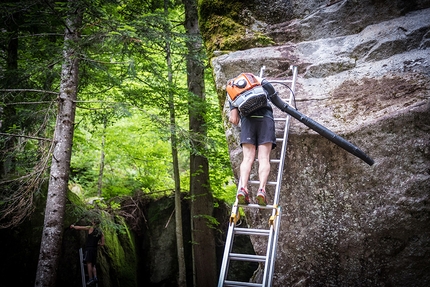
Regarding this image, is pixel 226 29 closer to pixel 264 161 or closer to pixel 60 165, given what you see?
pixel 264 161

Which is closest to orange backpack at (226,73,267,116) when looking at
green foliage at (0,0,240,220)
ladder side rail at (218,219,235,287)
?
ladder side rail at (218,219,235,287)

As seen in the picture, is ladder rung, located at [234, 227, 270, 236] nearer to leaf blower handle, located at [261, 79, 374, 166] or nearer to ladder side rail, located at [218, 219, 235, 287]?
ladder side rail, located at [218, 219, 235, 287]

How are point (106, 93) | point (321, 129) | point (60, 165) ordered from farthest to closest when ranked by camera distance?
1. point (106, 93)
2. point (60, 165)
3. point (321, 129)

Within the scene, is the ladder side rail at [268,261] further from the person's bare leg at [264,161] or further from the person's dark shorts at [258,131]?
the person's dark shorts at [258,131]

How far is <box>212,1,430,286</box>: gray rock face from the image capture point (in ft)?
14.0

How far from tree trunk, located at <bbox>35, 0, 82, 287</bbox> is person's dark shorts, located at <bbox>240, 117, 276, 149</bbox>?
14.4 ft

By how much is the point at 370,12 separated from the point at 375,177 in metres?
2.86

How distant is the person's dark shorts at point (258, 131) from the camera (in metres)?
4.60

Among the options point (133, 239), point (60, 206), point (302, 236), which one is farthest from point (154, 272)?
point (302, 236)

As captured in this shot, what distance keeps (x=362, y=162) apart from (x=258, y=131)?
1481 mm

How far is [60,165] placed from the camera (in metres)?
7.13

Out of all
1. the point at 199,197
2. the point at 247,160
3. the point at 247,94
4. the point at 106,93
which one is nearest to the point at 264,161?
the point at 247,160

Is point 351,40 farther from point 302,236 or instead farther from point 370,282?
point 370,282

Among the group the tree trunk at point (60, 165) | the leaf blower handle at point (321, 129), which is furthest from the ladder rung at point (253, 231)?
the tree trunk at point (60, 165)
